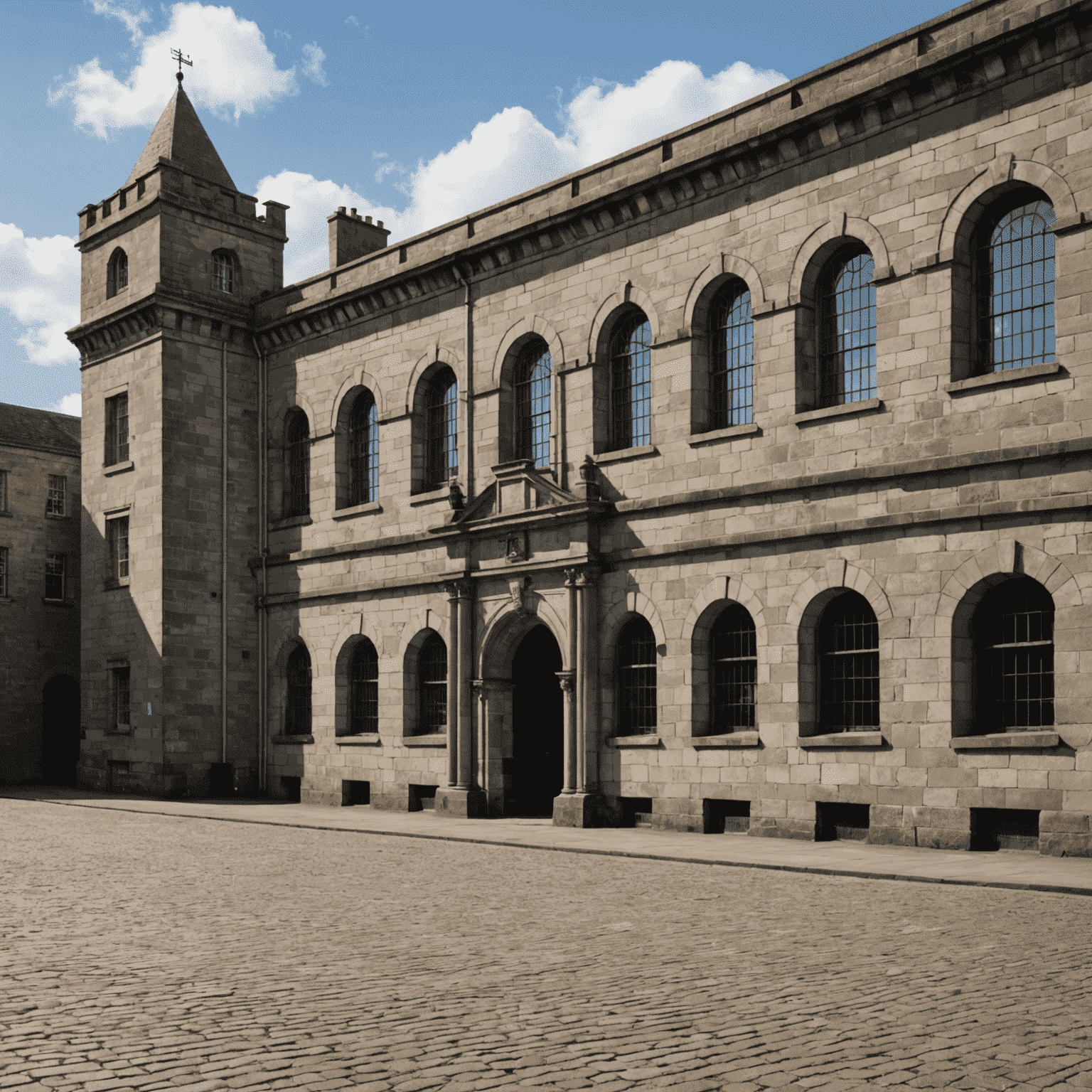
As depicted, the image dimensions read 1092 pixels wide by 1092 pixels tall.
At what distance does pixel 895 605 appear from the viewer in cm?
1908

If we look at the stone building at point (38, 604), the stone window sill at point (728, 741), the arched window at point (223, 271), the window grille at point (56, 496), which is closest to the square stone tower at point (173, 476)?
the arched window at point (223, 271)

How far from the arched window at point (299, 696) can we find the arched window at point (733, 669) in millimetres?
12440

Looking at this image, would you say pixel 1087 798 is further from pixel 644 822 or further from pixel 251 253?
pixel 251 253

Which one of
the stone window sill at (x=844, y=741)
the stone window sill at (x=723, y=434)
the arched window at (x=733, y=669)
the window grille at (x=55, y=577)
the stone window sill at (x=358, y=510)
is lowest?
the stone window sill at (x=844, y=741)

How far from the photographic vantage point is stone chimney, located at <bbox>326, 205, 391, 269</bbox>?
108 feet

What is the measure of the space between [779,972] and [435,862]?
27.9ft

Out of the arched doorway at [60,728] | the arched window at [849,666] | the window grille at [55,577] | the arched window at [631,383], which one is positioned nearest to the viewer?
the arched window at [849,666]

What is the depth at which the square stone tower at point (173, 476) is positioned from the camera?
101 feet

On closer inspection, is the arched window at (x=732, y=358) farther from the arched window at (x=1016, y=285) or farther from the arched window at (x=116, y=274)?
the arched window at (x=116, y=274)

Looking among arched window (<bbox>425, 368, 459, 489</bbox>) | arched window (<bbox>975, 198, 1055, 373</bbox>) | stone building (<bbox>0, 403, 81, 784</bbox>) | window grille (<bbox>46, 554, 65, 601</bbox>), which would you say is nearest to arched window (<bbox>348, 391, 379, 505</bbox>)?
arched window (<bbox>425, 368, 459, 489</bbox>)

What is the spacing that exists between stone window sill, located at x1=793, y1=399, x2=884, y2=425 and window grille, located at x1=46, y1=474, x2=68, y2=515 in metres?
29.7

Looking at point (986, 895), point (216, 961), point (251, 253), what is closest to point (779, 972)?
point (216, 961)

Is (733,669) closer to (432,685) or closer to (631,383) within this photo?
(631,383)

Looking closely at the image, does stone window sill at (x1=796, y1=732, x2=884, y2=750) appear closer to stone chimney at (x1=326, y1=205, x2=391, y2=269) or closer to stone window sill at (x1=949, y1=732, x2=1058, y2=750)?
stone window sill at (x1=949, y1=732, x2=1058, y2=750)
